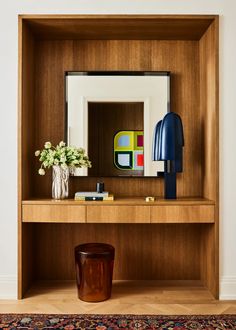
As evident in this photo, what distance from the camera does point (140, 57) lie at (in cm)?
349

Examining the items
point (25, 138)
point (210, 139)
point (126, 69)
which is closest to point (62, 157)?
point (25, 138)

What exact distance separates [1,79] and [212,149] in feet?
5.81

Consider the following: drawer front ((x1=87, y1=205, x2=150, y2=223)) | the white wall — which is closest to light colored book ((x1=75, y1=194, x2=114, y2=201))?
drawer front ((x1=87, y1=205, x2=150, y2=223))

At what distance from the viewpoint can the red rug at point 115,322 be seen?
255 cm

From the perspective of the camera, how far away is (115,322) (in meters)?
2.62

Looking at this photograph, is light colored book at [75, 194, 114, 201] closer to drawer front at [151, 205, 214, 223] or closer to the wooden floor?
drawer front at [151, 205, 214, 223]

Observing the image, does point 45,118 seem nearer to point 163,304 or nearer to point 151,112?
point 151,112

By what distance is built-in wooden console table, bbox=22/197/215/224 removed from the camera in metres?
3.00

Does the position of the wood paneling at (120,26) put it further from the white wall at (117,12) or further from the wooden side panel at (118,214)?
the wooden side panel at (118,214)

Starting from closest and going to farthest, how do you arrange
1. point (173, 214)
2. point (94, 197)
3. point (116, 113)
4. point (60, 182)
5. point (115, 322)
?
point (115, 322)
point (173, 214)
point (94, 197)
point (60, 182)
point (116, 113)

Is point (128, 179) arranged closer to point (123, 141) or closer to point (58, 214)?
point (123, 141)

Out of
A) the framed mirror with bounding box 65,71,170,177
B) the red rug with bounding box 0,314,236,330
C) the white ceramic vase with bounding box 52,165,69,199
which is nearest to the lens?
the red rug with bounding box 0,314,236,330

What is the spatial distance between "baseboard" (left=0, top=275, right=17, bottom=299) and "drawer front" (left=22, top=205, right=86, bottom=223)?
0.51m

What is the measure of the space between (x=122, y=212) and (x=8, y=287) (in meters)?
1.08
